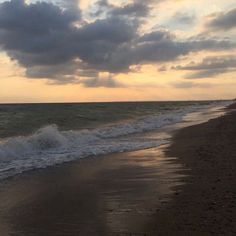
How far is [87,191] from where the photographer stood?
8789 mm

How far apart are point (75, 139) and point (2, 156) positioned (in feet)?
21.9

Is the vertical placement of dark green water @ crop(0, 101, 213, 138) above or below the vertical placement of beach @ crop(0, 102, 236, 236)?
below

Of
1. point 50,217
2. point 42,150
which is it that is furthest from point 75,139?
point 50,217

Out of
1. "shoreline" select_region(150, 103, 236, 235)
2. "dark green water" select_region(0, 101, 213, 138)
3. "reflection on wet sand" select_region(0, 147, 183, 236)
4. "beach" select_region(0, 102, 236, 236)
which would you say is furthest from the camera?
"dark green water" select_region(0, 101, 213, 138)

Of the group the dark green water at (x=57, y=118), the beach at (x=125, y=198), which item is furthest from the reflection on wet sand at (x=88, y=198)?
the dark green water at (x=57, y=118)

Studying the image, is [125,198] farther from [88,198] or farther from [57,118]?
[57,118]

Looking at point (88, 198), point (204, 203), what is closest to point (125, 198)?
point (88, 198)

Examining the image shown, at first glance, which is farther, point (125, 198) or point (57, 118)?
point (57, 118)

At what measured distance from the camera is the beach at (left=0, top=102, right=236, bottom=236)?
6.16m

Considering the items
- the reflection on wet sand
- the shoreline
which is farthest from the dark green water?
the shoreline

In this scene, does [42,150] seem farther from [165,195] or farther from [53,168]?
[165,195]

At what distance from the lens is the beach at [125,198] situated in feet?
20.2

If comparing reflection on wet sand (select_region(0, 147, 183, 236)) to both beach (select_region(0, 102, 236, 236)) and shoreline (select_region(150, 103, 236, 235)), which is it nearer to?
beach (select_region(0, 102, 236, 236))

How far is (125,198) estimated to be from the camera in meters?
7.92
